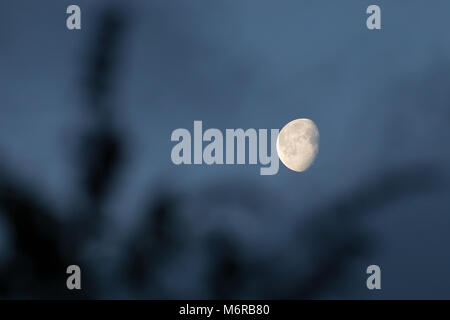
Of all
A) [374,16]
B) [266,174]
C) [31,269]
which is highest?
[374,16]

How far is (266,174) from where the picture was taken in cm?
489

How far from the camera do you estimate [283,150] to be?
16.2 feet

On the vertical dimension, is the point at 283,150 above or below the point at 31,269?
above

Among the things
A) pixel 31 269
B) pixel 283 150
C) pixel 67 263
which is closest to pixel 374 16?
pixel 283 150
